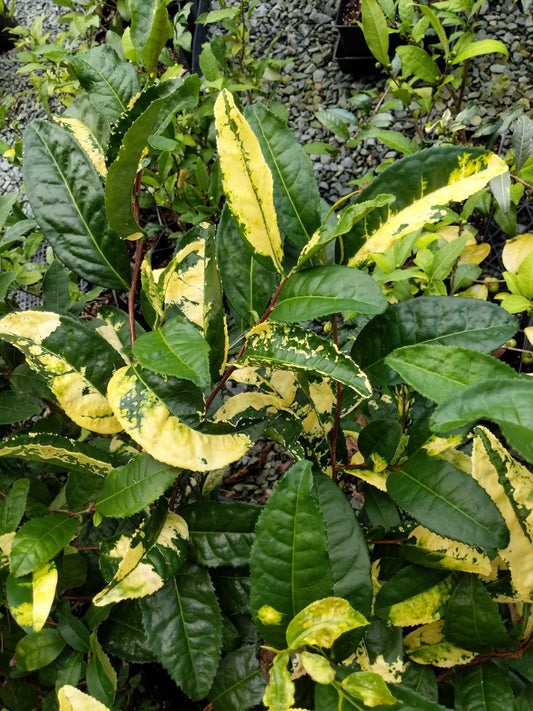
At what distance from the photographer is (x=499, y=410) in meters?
0.47

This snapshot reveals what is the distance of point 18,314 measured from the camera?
2.64ft

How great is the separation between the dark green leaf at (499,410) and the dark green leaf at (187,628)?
0.61m

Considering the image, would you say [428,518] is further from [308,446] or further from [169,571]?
[169,571]

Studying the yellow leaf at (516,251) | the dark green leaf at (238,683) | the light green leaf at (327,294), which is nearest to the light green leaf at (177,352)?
the light green leaf at (327,294)

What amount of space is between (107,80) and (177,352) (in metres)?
0.47

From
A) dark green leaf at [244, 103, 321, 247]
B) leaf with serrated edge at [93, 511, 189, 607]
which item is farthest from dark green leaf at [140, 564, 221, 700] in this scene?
dark green leaf at [244, 103, 321, 247]

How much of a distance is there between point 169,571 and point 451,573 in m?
0.40

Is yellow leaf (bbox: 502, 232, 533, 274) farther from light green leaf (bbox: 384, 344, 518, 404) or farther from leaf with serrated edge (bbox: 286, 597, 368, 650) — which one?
leaf with serrated edge (bbox: 286, 597, 368, 650)

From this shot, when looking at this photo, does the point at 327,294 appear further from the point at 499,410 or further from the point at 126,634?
the point at 126,634

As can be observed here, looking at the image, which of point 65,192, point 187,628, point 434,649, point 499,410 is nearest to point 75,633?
point 187,628

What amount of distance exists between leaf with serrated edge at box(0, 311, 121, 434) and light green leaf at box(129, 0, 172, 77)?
39 cm

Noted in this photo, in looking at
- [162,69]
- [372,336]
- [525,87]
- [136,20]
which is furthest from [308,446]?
[162,69]

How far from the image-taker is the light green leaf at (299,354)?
2.00 feet

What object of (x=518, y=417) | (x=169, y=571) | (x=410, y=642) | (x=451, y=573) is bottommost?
(x=410, y=642)
